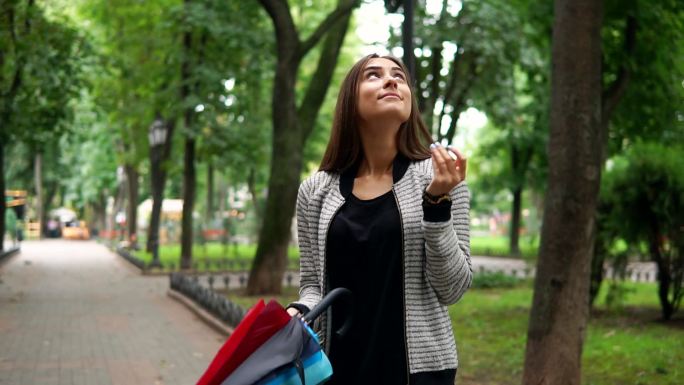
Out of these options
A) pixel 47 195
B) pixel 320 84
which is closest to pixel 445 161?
pixel 320 84

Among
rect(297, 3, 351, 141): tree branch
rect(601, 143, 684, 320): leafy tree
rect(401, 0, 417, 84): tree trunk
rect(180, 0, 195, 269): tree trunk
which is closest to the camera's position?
rect(401, 0, 417, 84): tree trunk

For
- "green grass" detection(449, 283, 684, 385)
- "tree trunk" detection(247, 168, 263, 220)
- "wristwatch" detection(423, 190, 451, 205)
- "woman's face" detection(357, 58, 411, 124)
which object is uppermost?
"tree trunk" detection(247, 168, 263, 220)

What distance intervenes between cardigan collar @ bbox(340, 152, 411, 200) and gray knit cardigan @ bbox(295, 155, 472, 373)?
0.02 m

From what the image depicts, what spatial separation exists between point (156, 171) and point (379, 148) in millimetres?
28505

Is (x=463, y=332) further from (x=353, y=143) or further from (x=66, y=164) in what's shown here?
(x=66, y=164)

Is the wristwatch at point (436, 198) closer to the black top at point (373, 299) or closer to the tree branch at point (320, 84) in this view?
the black top at point (373, 299)

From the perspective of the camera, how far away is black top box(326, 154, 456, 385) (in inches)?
104

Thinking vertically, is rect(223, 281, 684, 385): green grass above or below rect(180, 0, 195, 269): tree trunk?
below

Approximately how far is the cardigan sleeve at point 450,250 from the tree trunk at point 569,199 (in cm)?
491

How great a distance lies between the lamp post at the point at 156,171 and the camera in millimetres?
26906

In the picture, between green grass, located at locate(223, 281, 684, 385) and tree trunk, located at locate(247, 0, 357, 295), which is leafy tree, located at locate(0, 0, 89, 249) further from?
green grass, located at locate(223, 281, 684, 385)

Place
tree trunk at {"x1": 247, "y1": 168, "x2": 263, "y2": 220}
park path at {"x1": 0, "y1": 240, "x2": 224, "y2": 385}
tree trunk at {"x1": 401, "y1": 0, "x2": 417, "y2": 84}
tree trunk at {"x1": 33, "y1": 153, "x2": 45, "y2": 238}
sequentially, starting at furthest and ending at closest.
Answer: tree trunk at {"x1": 33, "y1": 153, "x2": 45, "y2": 238} < tree trunk at {"x1": 247, "y1": 168, "x2": 263, "y2": 220} < park path at {"x1": 0, "y1": 240, "x2": 224, "y2": 385} < tree trunk at {"x1": 401, "y1": 0, "x2": 417, "y2": 84}

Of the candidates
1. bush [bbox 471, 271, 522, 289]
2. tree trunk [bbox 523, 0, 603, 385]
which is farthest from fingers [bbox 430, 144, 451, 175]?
bush [bbox 471, 271, 522, 289]

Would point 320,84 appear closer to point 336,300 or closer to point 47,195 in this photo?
point 336,300
